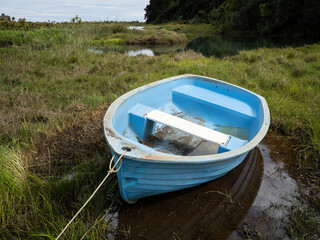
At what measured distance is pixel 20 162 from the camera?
236 cm

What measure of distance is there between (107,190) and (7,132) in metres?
1.67

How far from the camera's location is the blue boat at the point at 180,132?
1873 millimetres

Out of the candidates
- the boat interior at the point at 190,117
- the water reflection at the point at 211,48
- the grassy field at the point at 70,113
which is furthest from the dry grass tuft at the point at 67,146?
the water reflection at the point at 211,48

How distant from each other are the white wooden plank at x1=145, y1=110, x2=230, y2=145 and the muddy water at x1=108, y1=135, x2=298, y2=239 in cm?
59

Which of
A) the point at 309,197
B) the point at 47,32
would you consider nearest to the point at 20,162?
the point at 309,197

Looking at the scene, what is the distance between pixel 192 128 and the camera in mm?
2588

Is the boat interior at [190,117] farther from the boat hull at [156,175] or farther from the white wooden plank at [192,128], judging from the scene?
the boat hull at [156,175]

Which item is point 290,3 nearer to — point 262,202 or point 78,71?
point 78,71

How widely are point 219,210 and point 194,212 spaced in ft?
0.87

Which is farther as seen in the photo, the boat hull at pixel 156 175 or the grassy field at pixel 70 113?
the grassy field at pixel 70 113

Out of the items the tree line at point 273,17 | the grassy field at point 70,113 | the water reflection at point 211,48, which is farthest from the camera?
the tree line at point 273,17

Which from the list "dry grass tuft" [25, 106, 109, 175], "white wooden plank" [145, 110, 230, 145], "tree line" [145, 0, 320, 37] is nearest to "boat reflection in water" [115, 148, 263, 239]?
"white wooden plank" [145, 110, 230, 145]

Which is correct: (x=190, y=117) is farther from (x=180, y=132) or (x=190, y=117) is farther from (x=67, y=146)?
(x=67, y=146)

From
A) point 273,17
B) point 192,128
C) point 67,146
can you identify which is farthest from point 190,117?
point 273,17
